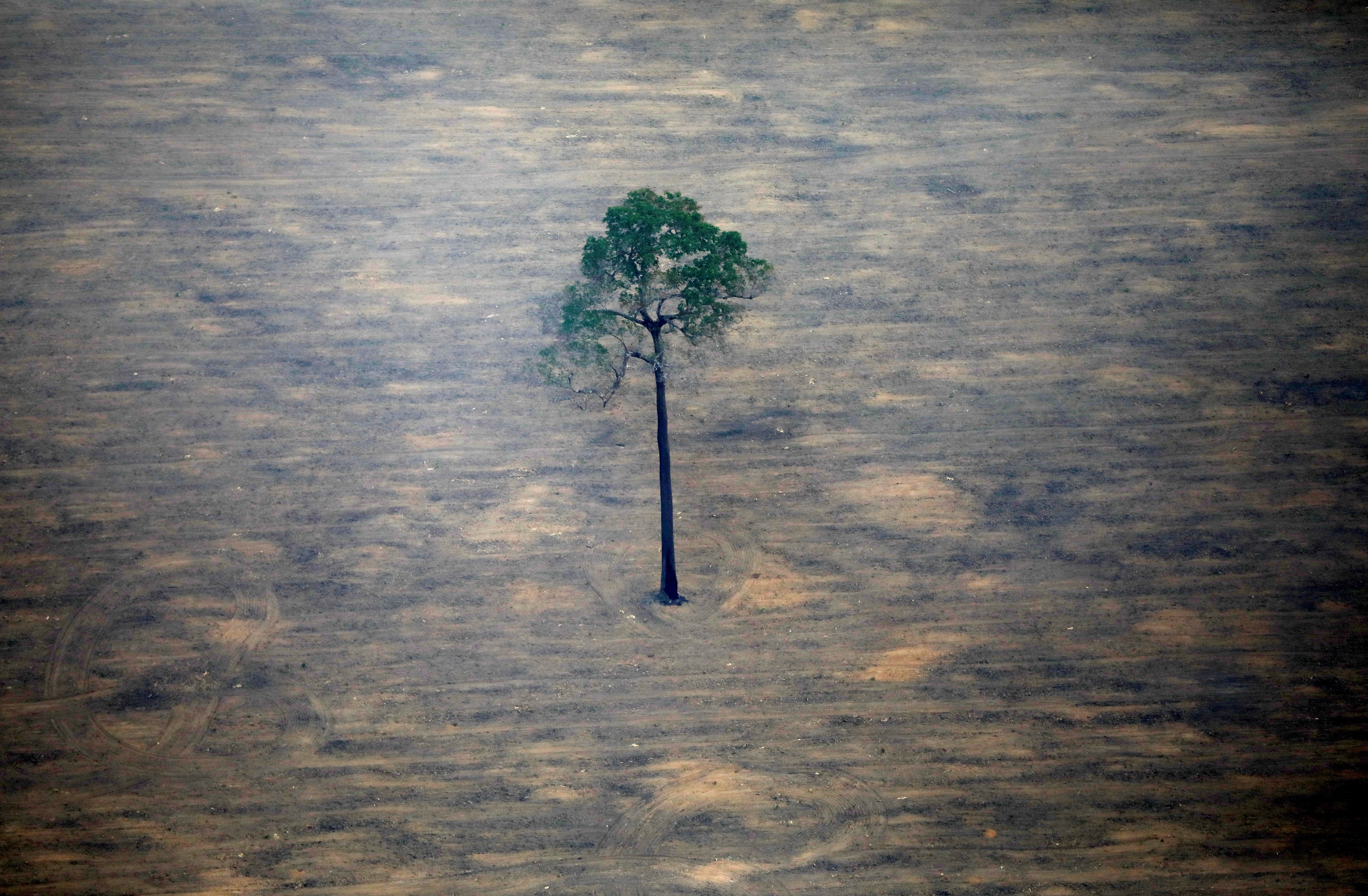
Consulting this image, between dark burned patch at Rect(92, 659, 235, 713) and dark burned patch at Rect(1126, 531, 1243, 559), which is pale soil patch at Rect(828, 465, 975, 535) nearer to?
dark burned patch at Rect(1126, 531, 1243, 559)

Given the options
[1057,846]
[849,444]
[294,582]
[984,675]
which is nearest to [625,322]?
[849,444]

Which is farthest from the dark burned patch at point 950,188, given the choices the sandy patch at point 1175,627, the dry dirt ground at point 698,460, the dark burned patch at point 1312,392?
the sandy patch at point 1175,627

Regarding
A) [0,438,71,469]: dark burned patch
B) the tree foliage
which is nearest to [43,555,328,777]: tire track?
[0,438,71,469]: dark burned patch

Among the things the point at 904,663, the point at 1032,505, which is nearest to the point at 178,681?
the point at 904,663

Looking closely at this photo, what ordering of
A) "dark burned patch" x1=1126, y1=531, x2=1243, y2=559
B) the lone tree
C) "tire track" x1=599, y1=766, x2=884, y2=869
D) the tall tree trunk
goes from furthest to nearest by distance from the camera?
"dark burned patch" x1=1126, y1=531, x2=1243, y2=559 → the tall tree trunk → the lone tree → "tire track" x1=599, y1=766, x2=884, y2=869

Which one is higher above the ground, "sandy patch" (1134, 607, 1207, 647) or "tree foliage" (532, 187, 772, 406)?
"tree foliage" (532, 187, 772, 406)
